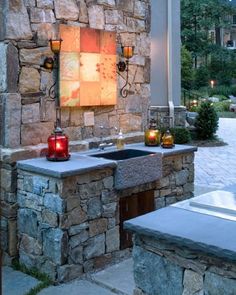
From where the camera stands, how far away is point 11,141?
393cm

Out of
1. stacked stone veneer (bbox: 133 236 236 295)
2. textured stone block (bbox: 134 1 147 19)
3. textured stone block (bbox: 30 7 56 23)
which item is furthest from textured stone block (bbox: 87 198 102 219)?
textured stone block (bbox: 134 1 147 19)

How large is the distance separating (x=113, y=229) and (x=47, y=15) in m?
2.05

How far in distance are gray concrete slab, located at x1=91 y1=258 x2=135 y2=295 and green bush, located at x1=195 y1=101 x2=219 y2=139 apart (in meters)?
7.59

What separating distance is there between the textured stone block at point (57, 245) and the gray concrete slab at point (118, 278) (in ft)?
1.11

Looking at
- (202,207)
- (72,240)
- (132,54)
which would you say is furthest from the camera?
(132,54)

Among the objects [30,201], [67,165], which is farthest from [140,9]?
[30,201]

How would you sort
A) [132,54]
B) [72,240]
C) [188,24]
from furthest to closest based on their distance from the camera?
[188,24]
[132,54]
[72,240]

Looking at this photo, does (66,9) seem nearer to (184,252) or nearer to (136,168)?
(136,168)

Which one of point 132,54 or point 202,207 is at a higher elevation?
point 132,54

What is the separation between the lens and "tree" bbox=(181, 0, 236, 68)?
71.2ft

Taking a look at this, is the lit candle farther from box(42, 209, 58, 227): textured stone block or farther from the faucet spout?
box(42, 209, 58, 227): textured stone block

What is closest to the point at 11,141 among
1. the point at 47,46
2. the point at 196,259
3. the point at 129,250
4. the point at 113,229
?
the point at 47,46

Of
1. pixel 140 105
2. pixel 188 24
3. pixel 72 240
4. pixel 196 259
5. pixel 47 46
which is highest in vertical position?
pixel 188 24

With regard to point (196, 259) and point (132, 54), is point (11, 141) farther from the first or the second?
point (196, 259)
